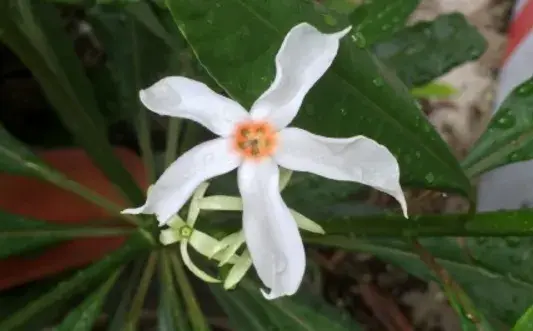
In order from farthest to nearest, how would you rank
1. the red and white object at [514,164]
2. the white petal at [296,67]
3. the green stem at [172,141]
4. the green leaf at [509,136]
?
the red and white object at [514,164] < the green stem at [172,141] < the green leaf at [509,136] < the white petal at [296,67]

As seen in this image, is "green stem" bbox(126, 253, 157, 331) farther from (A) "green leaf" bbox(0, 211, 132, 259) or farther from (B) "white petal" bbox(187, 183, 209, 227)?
(B) "white petal" bbox(187, 183, 209, 227)

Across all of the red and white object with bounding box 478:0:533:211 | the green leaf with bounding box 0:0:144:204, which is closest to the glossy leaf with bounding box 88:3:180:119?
the green leaf with bounding box 0:0:144:204

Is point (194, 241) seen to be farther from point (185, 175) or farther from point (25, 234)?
point (25, 234)

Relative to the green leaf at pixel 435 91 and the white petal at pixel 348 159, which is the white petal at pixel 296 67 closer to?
the white petal at pixel 348 159

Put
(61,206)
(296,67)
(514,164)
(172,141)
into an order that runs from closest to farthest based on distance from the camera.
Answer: (296,67) < (172,141) < (61,206) < (514,164)

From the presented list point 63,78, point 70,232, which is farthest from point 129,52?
point 70,232

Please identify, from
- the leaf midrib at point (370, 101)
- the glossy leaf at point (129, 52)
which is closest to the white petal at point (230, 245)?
the leaf midrib at point (370, 101)
